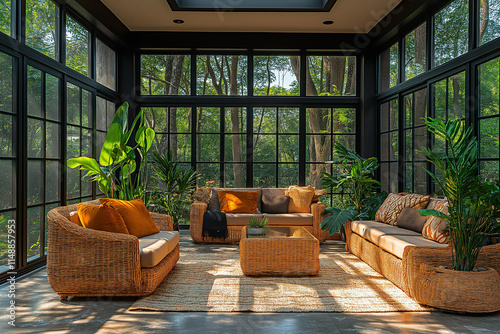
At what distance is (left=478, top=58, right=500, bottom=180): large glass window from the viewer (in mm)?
3895

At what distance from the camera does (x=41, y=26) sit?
4453 mm

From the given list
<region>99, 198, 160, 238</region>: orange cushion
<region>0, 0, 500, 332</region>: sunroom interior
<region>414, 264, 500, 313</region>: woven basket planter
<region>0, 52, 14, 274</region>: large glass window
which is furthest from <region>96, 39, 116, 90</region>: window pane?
<region>414, 264, 500, 313</region>: woven basket planter

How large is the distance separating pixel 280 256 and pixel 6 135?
2.88m

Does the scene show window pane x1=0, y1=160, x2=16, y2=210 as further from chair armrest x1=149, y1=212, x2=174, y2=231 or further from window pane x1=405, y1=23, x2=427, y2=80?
window pane x1=405, y1=23, x2=427, y2=80

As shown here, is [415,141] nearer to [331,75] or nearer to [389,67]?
[389,67]

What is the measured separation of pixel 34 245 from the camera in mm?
4398

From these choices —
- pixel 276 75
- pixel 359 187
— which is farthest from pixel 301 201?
pixel 276 75

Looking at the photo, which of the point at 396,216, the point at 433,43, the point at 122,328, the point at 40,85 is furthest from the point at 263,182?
the point at 122,328

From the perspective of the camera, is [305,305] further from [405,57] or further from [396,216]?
[405,57]

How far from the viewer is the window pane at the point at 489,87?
12.8 ft

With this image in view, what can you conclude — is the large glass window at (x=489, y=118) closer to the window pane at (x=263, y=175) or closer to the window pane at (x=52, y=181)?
the window pane at (x=263, y=175)

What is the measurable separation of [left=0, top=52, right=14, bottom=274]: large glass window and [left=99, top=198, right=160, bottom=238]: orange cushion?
877 mm

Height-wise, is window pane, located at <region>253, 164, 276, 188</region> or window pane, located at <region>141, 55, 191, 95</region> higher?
window pane, located at <region>141, 55, 191, 95</region>

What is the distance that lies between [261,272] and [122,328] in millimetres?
1660
